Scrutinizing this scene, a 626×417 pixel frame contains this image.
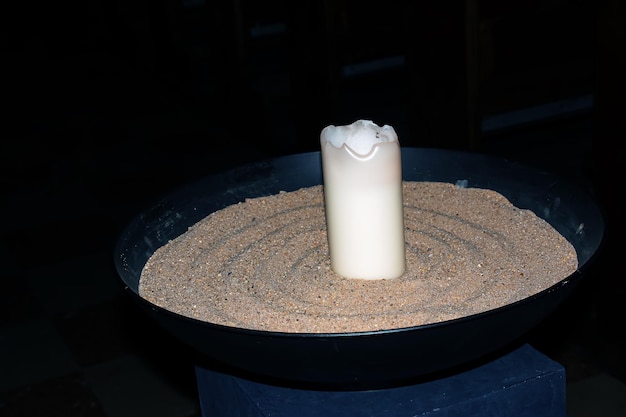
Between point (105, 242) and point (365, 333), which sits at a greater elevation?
point (365, 333)

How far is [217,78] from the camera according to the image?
13.7 feet

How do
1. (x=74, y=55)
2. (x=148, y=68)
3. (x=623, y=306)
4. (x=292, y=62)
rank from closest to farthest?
(x=623, y=306), (x=292, y=62), (x=148, y=68), (x=74, y=55)

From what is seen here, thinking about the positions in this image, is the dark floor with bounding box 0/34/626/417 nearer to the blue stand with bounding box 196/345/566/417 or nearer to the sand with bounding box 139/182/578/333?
the sand with bounding box 139/182/578/333

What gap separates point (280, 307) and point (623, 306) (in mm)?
1367

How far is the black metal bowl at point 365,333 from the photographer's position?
38.7 inches

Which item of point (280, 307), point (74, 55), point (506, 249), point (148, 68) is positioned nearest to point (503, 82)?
point (506, 249)

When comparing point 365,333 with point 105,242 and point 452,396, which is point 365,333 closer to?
point 452,396

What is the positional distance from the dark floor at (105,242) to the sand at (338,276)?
0.46 feet

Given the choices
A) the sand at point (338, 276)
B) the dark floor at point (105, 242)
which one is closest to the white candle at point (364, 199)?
the sand at point (338, 276)

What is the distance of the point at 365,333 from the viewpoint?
957mm

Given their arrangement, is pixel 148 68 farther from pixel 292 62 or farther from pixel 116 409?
pixel 116 409

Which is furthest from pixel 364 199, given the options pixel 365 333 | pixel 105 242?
pixel 105 242

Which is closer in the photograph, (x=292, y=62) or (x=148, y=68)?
(x=292, y=62)

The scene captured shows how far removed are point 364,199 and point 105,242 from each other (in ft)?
7.16
